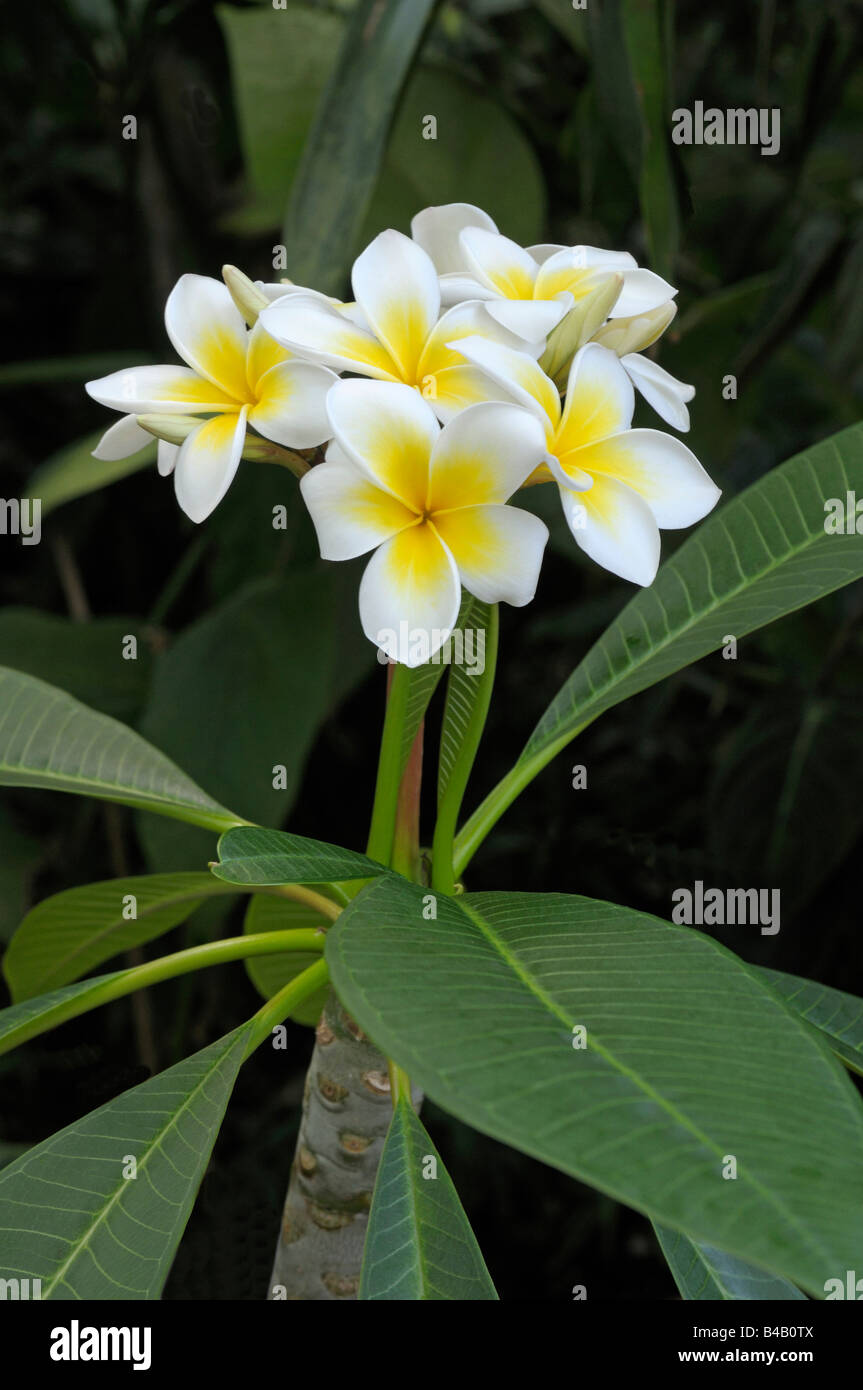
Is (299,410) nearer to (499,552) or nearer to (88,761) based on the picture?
(499,552)

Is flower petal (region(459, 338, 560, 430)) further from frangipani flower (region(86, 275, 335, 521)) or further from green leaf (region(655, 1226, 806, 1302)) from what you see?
green leaf (region(655, 1226, 806, 1302))

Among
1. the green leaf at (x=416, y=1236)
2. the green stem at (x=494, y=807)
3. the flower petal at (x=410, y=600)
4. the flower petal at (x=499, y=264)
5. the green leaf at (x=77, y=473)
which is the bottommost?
the green leaf at (x=416, y=1236)

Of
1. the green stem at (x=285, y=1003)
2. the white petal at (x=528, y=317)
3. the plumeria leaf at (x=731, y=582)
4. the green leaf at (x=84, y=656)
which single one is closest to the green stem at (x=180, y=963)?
the green stem at (x=285, y=1003)

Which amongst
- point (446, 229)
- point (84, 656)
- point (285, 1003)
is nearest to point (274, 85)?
point (84, 656)

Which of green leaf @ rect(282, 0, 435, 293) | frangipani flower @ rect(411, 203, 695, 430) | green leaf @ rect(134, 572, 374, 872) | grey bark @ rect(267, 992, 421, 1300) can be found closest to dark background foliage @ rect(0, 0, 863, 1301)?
green leaf @ rect(134, 572, 374, 872)

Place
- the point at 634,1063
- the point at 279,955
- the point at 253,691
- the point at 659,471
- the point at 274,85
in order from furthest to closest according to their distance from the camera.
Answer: the point at 274,85 < the point at 253,691 < the point at 279,955 < the point at 659,471 < the point at 634,1063

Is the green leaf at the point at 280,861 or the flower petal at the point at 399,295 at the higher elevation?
the flower petal at the point at 399,295

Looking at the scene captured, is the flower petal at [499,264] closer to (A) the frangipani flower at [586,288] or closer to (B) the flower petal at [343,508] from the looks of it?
(A) the frangipani flower at [586,288]

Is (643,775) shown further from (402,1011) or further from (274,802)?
(402,1011)
